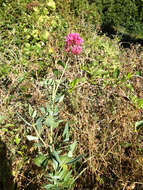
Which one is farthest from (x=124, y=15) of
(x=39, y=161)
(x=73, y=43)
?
(x=39, y=161)

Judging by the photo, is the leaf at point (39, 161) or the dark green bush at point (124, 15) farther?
the dark green bush at point (124, 15)

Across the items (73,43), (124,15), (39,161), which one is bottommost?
(39,161)

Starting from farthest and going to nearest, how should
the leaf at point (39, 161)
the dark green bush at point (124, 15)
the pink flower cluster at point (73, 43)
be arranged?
the dark green bush at point (124, 15)
the pink flower cluster at point (73, 43)
the leaf at point (39, 161)

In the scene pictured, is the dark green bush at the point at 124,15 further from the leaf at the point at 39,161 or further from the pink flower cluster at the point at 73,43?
the leaf at the point at 39,161

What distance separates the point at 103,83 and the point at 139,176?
3.26ft

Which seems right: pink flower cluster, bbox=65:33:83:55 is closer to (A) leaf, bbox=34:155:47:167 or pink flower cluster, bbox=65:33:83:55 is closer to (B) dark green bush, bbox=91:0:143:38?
(A) leaf, bbox=34:155:47:167

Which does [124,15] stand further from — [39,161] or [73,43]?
[39,161]

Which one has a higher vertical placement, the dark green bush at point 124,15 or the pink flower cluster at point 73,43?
the dark green bush at point 124,15

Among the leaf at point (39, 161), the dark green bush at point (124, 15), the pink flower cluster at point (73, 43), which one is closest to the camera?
the leaf at point (39, 161)

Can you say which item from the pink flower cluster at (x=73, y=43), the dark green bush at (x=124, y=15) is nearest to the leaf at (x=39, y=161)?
the pink flower cluster at (x=73, y=43)

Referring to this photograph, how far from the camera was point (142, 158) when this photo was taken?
141 cm

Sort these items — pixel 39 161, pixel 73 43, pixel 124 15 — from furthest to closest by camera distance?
pixel 124 15 → pixel 73 43 → pixel 39 161

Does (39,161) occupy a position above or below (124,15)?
below

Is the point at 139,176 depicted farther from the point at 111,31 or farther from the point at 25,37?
the point at 111,31
